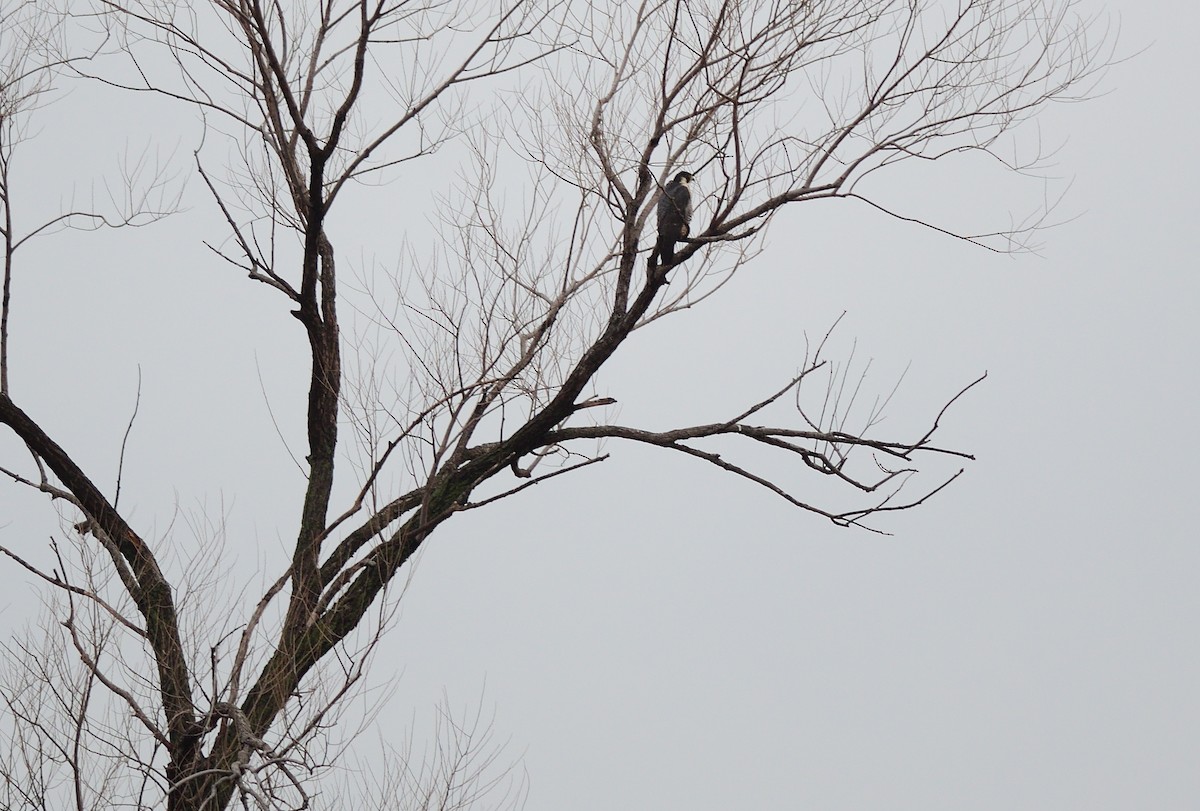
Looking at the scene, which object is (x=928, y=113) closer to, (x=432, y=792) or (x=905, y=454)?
(x=905, y=454)

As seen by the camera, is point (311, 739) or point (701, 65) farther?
point (701, 65)

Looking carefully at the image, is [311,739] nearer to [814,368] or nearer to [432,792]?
[432,792]

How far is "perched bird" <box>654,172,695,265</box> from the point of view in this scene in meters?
3.57

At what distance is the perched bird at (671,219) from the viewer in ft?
11.7

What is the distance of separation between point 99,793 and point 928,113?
2970 millimetres

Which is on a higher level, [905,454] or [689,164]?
[689,164]

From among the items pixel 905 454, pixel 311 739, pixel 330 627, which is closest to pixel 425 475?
pixel 330 627

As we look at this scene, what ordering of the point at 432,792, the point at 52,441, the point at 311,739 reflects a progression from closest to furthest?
1. the point at 311,739
2. the point at 432,792
3. the point at 52,441

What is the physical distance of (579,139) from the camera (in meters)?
3.76

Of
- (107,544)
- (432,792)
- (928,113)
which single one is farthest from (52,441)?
(928,113)

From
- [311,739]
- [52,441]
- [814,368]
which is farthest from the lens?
[52,441]

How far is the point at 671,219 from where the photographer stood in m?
3.57

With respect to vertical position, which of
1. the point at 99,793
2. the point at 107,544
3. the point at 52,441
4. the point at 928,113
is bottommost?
the point at 99,793

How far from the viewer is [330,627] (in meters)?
3.62
